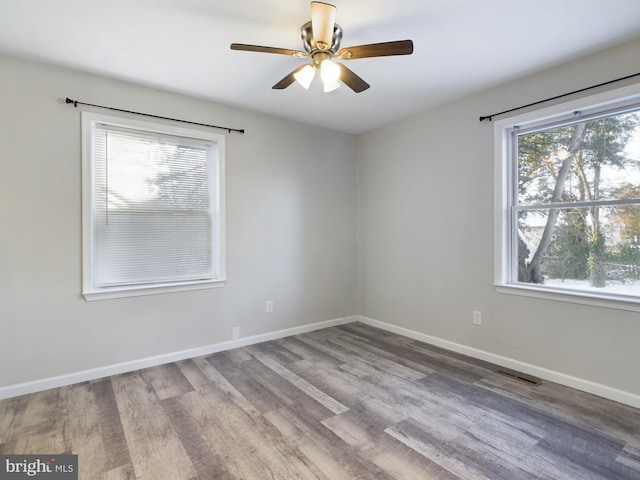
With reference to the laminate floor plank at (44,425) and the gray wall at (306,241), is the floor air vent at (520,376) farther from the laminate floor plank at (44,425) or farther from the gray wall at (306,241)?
the laminate floor plank at (44,425)

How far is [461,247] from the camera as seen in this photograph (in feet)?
10.9

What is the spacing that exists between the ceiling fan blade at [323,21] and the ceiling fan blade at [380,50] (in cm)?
12

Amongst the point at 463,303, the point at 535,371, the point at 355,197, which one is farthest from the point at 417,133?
the point at 535,371

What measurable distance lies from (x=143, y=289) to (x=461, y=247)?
10.2 feet

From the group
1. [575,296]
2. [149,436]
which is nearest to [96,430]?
[149,436]

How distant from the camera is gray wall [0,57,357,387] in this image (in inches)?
98.0

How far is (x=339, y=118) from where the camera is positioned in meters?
3.85

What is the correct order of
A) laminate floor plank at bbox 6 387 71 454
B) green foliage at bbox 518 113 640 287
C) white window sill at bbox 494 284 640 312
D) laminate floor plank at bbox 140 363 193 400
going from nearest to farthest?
1. laminate floor plank at bbox 6 387 71 454
2. white window sill at bbox 494 284 640 312
3. green foliage at bbox 518 113 640 287
4. laminate floor plank at bbox 140 363 193 400

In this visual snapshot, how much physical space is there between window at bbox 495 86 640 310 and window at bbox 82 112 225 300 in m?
2.84

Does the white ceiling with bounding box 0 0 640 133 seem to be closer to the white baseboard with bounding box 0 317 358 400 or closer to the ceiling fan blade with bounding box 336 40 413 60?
the ceiling fan blade with bounding box 336 40 413 60

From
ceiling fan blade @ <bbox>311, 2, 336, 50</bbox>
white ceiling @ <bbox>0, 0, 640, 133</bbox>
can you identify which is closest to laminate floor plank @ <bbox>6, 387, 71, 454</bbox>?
white ceiling @ <bbox>0, 0, 640, 133</bbox>

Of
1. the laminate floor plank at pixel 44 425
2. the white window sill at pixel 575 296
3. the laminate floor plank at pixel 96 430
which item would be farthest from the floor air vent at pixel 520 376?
the laminate floor plank at pixel 44 425

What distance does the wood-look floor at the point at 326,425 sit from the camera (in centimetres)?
173

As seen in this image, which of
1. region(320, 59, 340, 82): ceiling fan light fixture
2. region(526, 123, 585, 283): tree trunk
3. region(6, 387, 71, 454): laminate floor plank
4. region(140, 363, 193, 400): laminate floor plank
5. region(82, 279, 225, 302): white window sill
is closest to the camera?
region(6, 387, 71, 454): laminate floor plank
